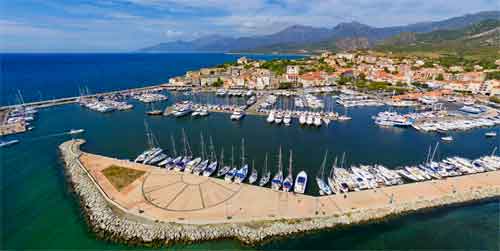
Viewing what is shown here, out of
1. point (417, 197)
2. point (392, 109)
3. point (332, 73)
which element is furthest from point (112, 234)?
point (332, 73)

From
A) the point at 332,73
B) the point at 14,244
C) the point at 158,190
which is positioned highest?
the point at 332,73

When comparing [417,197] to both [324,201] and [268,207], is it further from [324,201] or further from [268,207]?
[268,207]

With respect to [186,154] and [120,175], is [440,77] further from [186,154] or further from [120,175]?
[120,175]

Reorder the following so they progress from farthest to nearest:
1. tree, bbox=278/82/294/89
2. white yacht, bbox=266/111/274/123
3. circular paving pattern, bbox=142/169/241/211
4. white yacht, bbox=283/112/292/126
Result: tree, bbox=278/82/294/89 < white yacht, bbox=266/111/274/123 < white yacht, bbox=283/112/292/126 < circular paving pattern, bbox=142/169/241/211

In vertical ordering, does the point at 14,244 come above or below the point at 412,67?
below

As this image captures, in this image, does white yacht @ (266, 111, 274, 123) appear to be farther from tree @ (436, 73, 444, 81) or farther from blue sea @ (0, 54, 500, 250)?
tree @ (436, 73, 444, 81)

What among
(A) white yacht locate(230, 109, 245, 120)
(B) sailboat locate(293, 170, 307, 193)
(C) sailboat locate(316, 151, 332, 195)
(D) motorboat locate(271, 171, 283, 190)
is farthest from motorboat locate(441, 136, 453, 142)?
(A) white yacht locate(230, 109, 245, 120)

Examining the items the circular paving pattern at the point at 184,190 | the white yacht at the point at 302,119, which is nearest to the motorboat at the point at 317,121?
the white yacht at the point at 302,119
